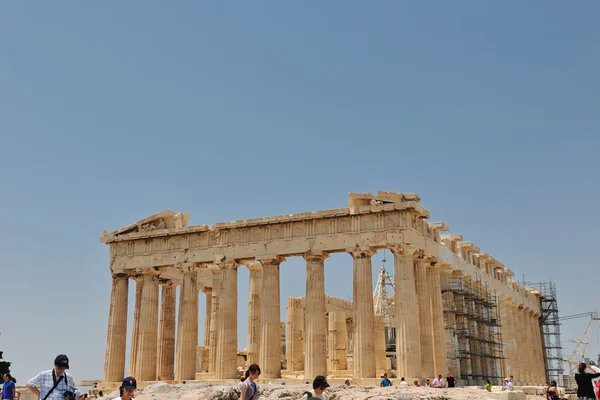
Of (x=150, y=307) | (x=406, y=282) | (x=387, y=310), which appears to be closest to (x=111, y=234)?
(x=150, y=307)

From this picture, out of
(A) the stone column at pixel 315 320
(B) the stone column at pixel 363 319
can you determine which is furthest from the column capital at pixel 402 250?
(A) the stone column at pixel 315 320

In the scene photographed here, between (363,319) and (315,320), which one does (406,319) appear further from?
(315,320)

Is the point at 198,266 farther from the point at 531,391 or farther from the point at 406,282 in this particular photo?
the point at 531,391

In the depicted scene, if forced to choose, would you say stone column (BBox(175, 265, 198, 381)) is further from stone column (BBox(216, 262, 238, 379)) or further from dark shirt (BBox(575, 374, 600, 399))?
dark shirt (BBox(575, 374, 600, 399))

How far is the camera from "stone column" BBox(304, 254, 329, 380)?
3406 cm

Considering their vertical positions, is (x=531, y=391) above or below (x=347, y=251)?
below

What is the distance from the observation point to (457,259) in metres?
39.7

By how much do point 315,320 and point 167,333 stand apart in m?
11.9

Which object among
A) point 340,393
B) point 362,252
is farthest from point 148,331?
point 340,393

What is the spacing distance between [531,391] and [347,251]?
10727 mm

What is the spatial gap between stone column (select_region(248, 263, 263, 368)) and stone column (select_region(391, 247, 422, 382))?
32.7ft

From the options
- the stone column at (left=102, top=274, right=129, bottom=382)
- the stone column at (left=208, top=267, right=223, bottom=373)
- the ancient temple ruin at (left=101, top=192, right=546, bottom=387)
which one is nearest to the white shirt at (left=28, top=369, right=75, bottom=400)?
the ancient temple ruin at (left=101, top=192, right=546, bottom=387)

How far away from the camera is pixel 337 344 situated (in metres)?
44.0

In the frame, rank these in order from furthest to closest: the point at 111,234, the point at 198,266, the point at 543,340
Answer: the point at 543,340 → the point at 111,234 → the point at 198,266
